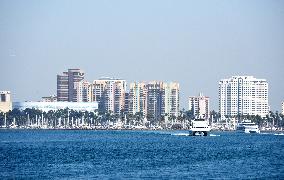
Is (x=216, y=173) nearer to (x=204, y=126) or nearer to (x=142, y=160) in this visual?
(x=142, y=160)

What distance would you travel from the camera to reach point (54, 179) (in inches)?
2429

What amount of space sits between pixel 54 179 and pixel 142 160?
2332 cm

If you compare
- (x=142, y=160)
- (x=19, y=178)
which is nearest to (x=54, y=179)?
(x=19, y=178)

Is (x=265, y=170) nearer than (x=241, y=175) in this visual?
No

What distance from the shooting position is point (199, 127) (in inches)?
6521

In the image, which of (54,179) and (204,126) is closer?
(54,179)

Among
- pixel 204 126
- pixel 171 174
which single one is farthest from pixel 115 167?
pixel 204 126

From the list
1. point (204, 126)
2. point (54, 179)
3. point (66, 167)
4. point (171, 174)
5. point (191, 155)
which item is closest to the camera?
point (54, 179)

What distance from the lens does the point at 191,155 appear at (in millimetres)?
94062

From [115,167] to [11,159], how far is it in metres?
14.9

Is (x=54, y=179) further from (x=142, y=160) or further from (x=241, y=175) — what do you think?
(x=142, y=160)

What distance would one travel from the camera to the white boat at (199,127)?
163000mm

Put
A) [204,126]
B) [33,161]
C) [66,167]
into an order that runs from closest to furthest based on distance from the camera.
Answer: [66,167] < [33,161] < [204,126]

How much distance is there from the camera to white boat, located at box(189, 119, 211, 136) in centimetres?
16300
